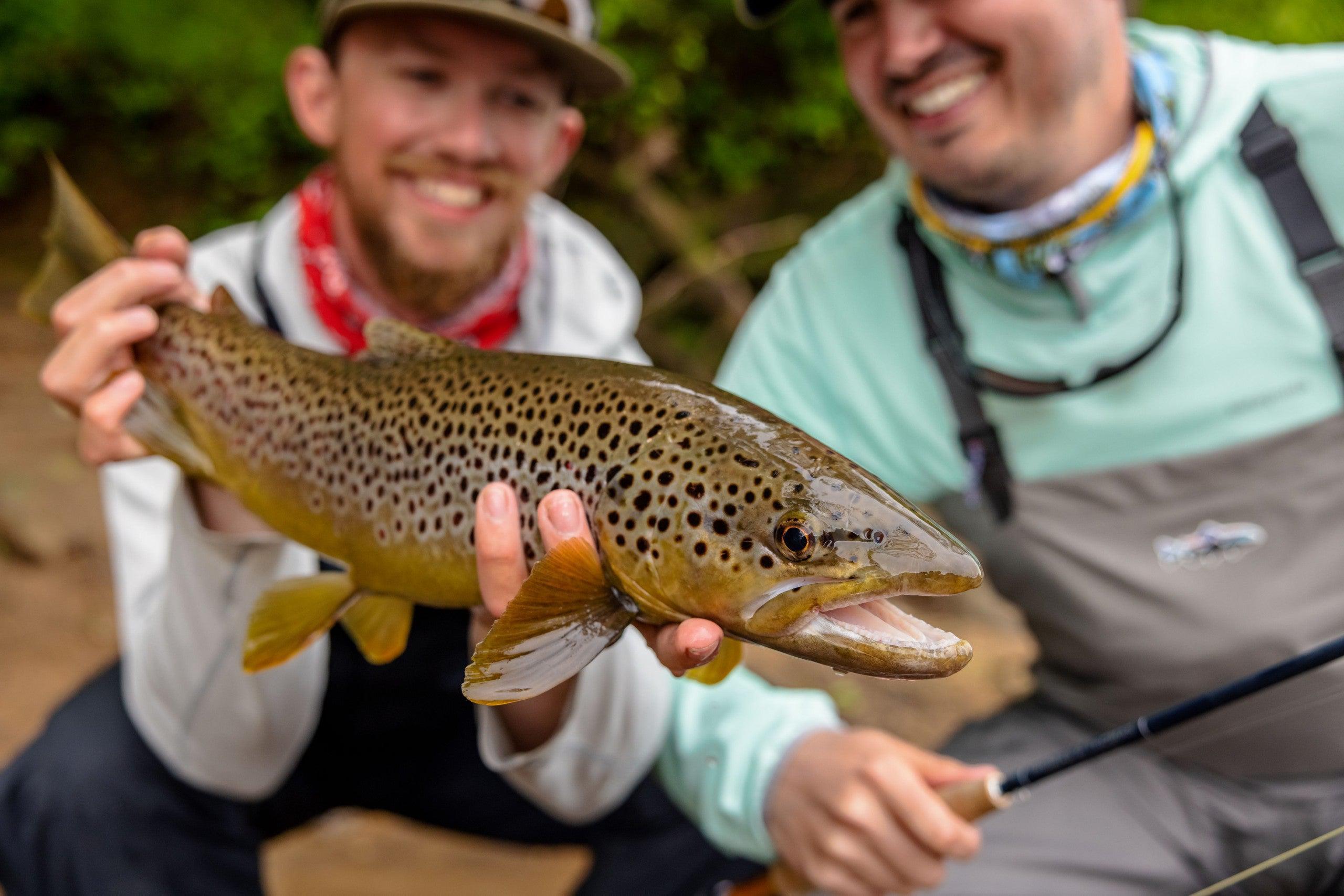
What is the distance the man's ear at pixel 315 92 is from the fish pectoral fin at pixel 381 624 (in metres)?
1.60

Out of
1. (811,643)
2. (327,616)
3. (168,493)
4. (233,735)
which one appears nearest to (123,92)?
(168,493)

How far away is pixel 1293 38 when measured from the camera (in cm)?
606

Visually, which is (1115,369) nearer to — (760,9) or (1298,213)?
(1298,213)

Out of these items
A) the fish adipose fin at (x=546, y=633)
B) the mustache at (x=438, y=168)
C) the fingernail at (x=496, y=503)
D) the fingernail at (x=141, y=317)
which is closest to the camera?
the fish adipose fin at (x=546, y=633)

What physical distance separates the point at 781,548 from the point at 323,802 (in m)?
2.15

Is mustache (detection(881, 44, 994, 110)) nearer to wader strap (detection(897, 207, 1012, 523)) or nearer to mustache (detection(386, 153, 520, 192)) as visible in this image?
wader strap (detection(897, 207, 1012, 523))

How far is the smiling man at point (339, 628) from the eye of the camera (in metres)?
2.00

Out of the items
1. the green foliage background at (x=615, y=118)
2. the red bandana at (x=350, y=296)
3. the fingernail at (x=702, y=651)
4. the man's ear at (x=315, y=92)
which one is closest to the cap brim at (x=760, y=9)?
the red bandana at (x=350, y=296)

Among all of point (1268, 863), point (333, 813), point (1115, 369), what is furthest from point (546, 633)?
point (333, 813)

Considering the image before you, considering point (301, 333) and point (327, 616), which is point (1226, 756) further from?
point (301, 333)

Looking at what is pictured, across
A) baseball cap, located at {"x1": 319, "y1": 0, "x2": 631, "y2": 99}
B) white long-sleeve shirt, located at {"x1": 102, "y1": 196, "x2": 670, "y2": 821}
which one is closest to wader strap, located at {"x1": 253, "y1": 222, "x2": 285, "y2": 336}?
white long-sleeve shirt, located at {"x1": 102, "y1": 196, "x2": 670, "y2": 821}

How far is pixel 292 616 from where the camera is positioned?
1475 millimetres

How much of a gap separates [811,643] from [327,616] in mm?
737

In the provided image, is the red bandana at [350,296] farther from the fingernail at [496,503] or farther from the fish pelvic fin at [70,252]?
the fingernail at [496,503]
